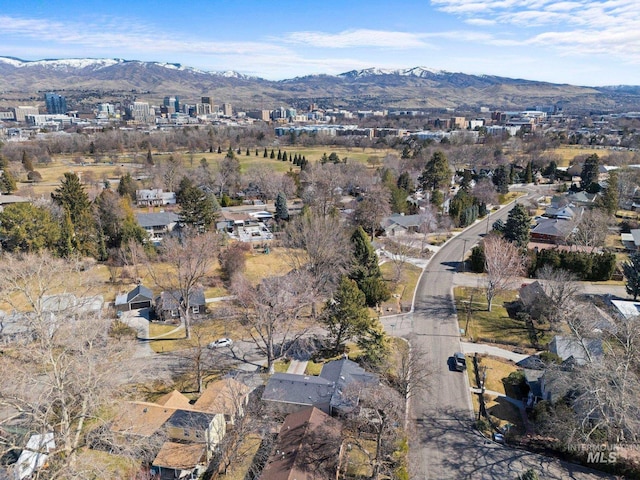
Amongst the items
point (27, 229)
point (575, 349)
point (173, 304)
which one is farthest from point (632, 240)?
point (27, 229)

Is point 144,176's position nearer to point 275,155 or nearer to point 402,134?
point 275,155

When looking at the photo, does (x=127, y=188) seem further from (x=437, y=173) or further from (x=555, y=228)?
(x=555, y=228)

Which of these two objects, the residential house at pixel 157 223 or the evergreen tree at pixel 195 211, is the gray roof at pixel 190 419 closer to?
the evergreen tree at pixel 195 211

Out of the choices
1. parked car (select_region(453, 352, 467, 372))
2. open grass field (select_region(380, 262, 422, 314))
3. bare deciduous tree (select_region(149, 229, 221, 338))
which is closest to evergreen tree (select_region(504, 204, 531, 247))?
open grass field (select_region(380, 262, 422, 314))

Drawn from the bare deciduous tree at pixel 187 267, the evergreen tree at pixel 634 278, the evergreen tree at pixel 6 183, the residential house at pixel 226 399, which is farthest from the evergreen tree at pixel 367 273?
the evergreen tree at pixel 6 183

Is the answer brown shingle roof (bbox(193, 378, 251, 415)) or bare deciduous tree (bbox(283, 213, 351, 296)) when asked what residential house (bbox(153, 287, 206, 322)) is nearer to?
bare deciduous tree (bbox(283, 213, 351, 296))
